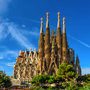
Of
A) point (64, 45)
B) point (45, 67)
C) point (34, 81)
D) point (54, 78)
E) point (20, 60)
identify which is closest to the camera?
point (34, 81)

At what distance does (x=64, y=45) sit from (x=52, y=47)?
4.89 m

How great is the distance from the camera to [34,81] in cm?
3344

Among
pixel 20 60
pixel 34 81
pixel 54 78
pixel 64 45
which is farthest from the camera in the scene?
pixel 20 60

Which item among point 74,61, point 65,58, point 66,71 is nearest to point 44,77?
point 66,71

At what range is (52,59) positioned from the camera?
163 ft

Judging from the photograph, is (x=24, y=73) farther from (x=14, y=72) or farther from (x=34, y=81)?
(x=34, y=81)

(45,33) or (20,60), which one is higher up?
(45,33)

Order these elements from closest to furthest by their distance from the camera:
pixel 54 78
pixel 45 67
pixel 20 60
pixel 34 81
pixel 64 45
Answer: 1. pixel 34 81
2. pixel 54 78
3. pixel 45 67
4. pixel 64 45
5. pixel 20 60

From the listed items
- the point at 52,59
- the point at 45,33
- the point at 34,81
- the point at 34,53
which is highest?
the point at 45,33

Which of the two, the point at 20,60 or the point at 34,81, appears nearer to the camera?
the point at 34,81

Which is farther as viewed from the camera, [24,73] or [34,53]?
[34,53]

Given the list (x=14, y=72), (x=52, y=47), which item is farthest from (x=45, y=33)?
(x=14, y=72)

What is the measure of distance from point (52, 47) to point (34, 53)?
10.9 metres

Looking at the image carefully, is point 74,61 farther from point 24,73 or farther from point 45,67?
point 24,73
